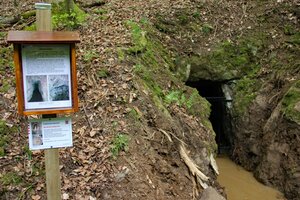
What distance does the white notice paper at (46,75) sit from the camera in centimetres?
293

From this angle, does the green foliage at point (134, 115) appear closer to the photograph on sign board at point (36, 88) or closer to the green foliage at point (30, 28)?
the photograph on sign board at point (36, 88)

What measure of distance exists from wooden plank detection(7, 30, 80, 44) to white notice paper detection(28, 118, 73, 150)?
737 millimetres

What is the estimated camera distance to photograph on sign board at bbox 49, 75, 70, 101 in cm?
300

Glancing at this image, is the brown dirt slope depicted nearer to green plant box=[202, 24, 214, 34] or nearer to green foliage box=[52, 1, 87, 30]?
green foliage box=[52, 1, 87, 30]

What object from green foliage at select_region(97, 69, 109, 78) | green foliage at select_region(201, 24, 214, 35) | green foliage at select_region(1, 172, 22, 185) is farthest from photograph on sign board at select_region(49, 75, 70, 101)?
green foliage at select_region(201, 24, 214, 35)

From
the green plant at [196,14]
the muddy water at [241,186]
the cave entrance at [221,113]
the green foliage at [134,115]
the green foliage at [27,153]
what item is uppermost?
the green plant at [196,14]

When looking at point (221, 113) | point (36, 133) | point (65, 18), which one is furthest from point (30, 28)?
point (221, 113)

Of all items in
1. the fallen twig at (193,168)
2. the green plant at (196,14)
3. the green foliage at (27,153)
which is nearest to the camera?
the green foliage at (27,153)

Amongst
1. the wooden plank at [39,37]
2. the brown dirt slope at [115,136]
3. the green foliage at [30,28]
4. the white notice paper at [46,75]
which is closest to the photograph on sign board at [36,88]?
the white notice paper at [46,75]

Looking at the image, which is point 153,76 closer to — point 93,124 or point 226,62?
point 93,124

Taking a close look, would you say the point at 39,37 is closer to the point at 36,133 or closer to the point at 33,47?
the point at 33,47

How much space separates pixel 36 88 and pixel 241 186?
22.2ft

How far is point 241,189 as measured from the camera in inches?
320

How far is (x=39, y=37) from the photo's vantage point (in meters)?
2.88
